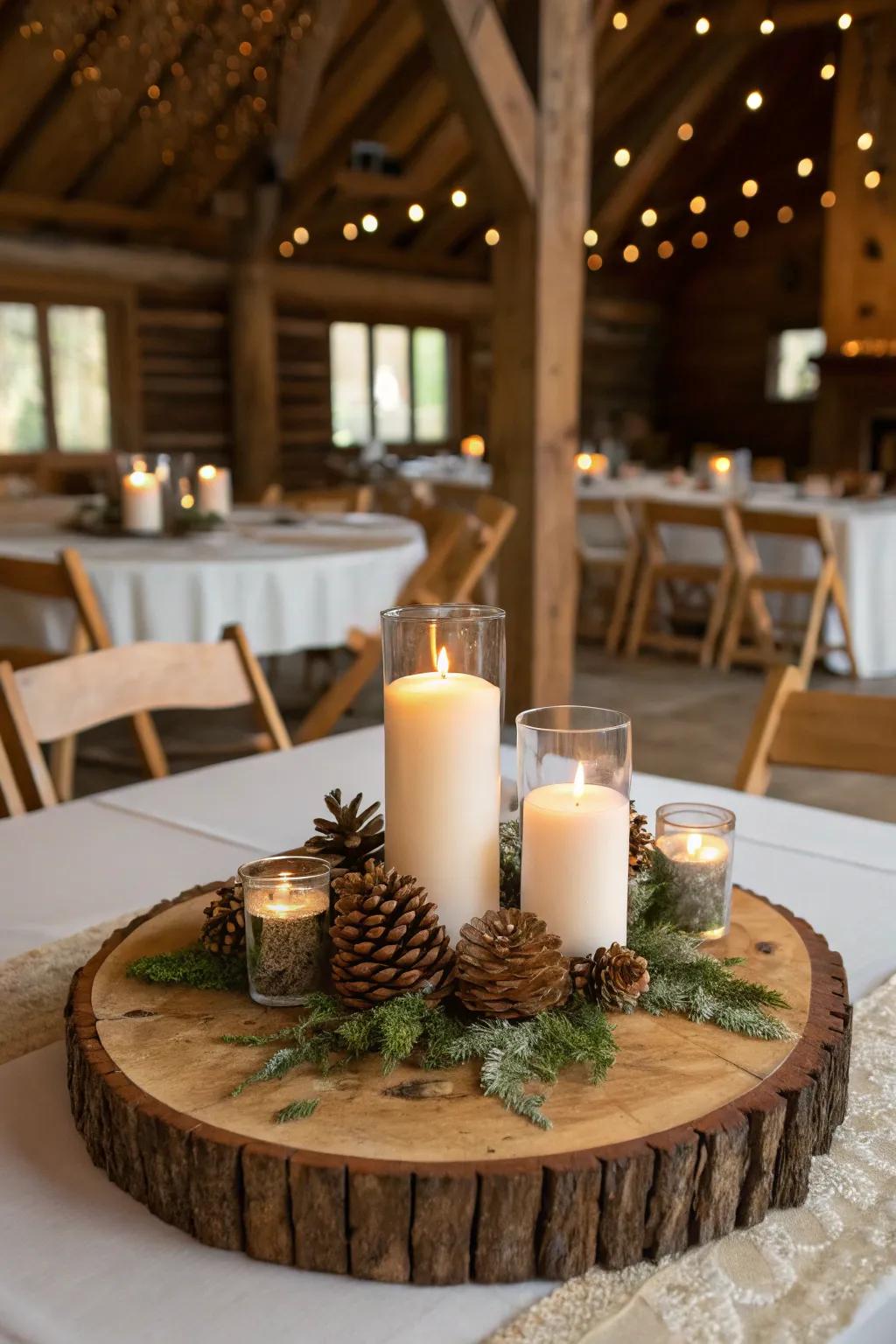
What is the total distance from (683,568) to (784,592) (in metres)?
0.53

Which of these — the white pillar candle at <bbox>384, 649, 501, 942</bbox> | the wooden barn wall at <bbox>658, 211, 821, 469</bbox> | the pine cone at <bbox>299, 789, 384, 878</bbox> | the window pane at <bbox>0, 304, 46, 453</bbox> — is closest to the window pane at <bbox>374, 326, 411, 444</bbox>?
the window pane at <bbox>0, 304, 46, 453</bbox>

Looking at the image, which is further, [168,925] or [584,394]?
[584,394]

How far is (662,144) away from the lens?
426 inches

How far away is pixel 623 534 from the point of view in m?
6.67

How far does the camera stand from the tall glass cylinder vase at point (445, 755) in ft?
2.79

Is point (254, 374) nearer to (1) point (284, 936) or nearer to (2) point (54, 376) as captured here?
(2) point (54, 376)

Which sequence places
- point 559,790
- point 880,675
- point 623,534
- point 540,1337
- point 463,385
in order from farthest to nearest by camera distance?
point 463,385, point 623,534, point 880,675, point 559,790, point 540,1337

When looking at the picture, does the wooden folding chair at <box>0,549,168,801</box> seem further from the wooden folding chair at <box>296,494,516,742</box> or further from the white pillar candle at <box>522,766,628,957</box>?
the white pillar candle at <box>522,766,628,957</box>

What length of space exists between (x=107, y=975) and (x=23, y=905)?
40 centimetres

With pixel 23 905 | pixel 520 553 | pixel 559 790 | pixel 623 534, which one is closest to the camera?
pixel 559 790

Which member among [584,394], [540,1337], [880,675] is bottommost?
[880,675]

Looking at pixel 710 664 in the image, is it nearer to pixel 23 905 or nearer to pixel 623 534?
pixel 623 534

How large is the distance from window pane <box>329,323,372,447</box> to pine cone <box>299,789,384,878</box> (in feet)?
34.5

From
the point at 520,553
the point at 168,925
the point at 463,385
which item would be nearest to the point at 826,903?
the point at 168,925
